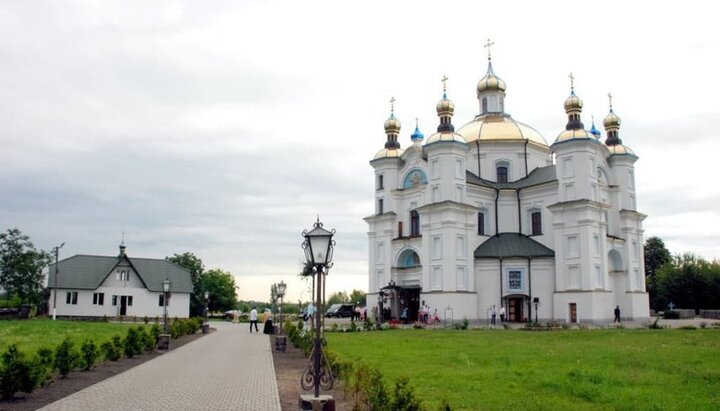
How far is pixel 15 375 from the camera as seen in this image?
1180 centimetres

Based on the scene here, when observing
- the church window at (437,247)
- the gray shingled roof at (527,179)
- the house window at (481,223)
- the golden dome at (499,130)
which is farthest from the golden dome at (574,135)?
the church window at (437,247)

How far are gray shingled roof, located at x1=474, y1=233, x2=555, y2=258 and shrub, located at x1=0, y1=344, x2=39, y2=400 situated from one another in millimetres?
37454

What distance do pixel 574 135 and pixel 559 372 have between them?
112ft

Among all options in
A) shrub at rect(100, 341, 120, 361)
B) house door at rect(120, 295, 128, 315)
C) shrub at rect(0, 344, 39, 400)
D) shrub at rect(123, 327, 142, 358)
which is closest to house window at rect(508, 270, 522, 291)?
shrub at rect(123, 327, 142, 358)

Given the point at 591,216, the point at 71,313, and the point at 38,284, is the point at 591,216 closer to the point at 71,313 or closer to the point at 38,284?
the point at 71,313

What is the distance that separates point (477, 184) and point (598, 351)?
30040mm

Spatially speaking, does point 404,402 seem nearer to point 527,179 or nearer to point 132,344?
point 132,344

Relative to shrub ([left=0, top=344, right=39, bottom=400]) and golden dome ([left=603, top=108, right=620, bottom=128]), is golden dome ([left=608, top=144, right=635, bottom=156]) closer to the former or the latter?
golden dome ([left=603, top=108, right=620, bottom=128])

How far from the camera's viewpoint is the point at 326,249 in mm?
11758

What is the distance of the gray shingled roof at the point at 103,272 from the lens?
56125 millimetres

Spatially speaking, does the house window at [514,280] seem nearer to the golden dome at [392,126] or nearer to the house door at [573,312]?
the house door at [573,312]

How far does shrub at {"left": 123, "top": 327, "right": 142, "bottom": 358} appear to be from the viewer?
20469mm

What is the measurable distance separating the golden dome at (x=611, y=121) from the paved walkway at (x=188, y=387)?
4263 cm

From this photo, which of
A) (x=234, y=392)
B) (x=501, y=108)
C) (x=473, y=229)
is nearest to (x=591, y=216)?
(x=473, y=229)
